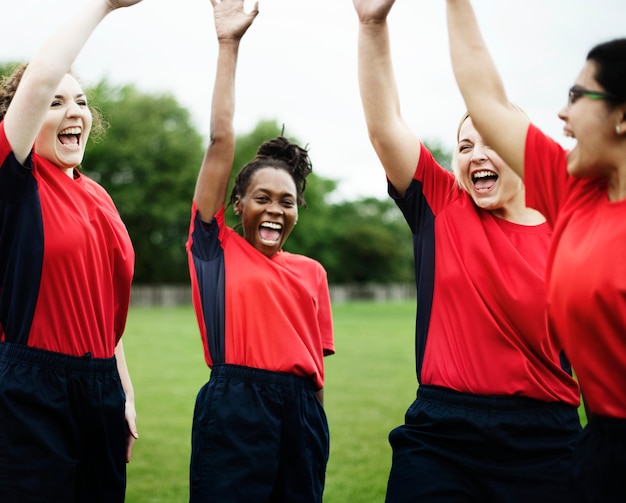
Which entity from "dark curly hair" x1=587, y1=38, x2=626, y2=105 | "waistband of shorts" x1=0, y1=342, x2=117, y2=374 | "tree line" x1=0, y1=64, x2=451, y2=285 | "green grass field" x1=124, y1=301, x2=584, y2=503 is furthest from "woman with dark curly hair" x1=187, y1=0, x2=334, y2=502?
"tree line" x1=0, y1=64, x2=451, y2=285

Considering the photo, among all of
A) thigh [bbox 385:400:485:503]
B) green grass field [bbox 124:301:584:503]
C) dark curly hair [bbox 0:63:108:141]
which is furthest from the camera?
green grass field [bbox 124:301:584:503]

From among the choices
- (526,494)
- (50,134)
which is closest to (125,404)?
(50,134)

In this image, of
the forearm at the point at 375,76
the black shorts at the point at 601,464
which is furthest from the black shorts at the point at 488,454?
the forearm at the point at 375,76

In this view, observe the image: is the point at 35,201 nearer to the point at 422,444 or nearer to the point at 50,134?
the point at 50,134

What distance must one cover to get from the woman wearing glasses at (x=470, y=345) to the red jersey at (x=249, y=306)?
874 millimetres

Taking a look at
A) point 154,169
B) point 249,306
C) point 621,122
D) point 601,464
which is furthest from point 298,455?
point 154,169

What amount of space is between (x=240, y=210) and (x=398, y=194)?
137 cm

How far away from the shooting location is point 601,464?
2578 mm

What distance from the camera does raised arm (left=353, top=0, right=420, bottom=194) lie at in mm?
3344

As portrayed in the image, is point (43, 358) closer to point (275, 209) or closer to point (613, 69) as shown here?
→ point (275, 209)

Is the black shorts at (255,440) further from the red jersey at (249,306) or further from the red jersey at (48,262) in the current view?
the red jersey at (48,262)

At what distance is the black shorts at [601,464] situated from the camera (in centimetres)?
255

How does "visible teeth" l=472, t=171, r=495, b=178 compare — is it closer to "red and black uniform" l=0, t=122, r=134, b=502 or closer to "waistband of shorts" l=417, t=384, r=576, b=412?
"waistband of shorts" l=417, t=384, r=576, b=412

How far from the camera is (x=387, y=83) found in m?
3.40
